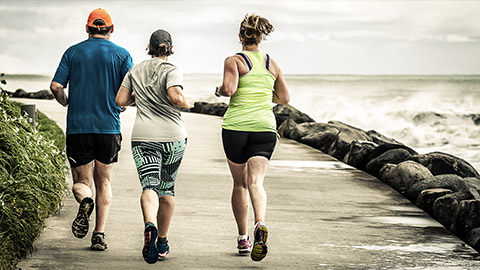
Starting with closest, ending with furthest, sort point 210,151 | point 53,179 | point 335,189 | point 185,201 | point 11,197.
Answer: point 11,197 → point 53,179 → point 185,201 → point 335,189 → point 210,151

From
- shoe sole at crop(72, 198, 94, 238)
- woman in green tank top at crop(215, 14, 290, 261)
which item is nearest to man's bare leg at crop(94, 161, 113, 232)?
shoe sole at crop(72, 198, 94, 238)

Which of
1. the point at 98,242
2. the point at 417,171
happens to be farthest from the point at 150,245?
the point at 417,171

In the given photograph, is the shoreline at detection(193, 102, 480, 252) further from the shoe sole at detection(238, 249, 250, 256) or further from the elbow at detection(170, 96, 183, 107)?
the elbow at detection(170, 96, 183, 107)

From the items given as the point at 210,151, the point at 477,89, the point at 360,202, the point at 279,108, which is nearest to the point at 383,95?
the point at 477,89

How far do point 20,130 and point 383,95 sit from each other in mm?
64823

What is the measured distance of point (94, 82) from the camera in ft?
20.1

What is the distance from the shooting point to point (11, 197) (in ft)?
21.4

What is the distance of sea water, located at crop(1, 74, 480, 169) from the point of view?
120ft

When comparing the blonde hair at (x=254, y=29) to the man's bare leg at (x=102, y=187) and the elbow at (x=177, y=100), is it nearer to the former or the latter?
the elbow at (x=177, y=100)

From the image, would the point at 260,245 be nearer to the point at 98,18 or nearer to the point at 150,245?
the point at 150,245

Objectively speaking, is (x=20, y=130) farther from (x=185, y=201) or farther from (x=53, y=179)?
(x=185, y=201)

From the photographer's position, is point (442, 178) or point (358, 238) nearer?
point (358, 238)

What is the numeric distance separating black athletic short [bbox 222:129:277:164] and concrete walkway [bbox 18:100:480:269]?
35.6 inches

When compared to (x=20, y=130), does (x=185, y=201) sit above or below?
below
